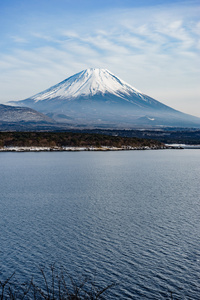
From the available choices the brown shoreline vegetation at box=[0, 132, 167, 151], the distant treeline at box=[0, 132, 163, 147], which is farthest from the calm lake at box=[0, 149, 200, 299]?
the distant treeline at box=[0, 132, 163, 147]

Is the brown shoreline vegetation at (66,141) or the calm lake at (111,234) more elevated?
the brown shoreline vegetation at (66,141)

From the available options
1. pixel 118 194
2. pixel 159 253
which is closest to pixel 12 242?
pixel 159 253

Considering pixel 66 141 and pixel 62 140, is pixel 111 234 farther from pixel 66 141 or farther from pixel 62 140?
pixel 62 140

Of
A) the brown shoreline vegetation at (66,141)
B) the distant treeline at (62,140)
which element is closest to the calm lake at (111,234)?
the brown shoreline vegetation at (66,141)

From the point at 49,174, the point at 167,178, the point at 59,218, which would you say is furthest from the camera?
the point at 49,174

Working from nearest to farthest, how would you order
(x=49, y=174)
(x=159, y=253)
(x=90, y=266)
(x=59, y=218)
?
(x=90, y=266) → (x=159, y=253) → (x=59, y=218) → (x=49, y=174)

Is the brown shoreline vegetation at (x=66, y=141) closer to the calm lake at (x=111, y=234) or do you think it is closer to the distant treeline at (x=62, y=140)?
the distant treeline at (x=62, y=140)

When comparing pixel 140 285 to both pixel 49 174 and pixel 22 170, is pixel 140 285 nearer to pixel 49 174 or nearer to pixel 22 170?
pixel 49 174
